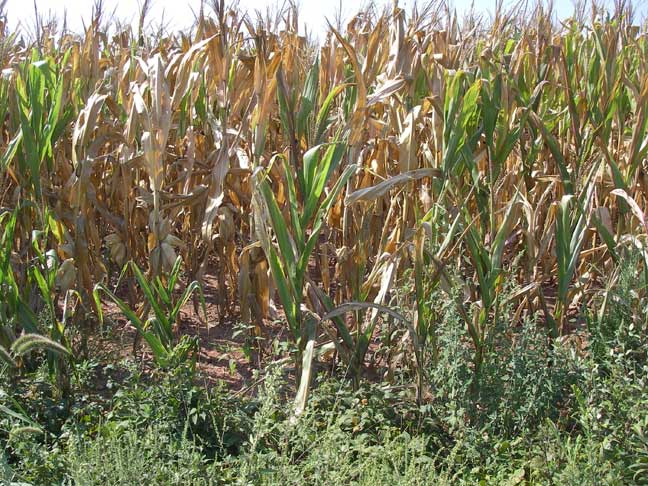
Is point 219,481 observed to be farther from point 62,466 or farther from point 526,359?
point 526,359

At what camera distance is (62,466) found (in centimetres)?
207

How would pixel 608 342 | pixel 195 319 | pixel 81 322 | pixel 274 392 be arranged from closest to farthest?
pixel 274 392, pixel 608 342, pixel 81 322, pixel 195 319

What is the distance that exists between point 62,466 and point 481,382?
3.86 ft

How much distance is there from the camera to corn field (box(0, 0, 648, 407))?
2.39 meters

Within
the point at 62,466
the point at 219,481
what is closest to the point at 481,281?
the point at 219,481

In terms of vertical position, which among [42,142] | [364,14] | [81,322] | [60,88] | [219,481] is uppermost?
[364,14]

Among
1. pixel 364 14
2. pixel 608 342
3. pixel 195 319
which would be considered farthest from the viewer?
pixel 364 14

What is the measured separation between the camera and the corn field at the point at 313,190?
2391 millimetres

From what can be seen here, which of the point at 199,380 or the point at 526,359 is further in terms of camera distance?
the point at 199,380

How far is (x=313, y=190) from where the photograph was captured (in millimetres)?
2361

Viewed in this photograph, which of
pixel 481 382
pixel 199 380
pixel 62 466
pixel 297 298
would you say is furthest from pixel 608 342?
pixel 62 466

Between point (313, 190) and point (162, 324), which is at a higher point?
point (313, 190)

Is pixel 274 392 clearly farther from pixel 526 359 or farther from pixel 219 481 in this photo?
pixel 526 359

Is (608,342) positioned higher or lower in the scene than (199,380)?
higher
